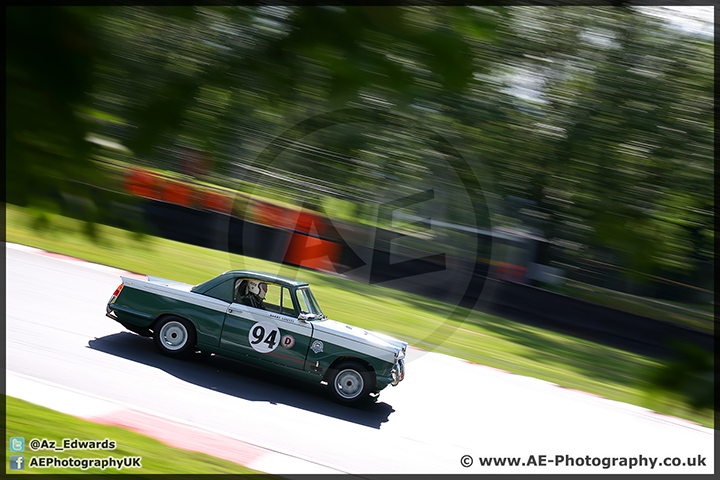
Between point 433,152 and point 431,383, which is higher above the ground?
point 431,383

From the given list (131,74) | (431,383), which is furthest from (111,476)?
(431,383)

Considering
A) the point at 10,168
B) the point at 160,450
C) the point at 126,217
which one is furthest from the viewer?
the point at 160,450

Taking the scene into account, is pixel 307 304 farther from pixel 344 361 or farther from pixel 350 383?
pixel 350 383

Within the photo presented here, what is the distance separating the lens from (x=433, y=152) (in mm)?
2160

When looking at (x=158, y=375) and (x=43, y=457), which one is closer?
(x=43, y=457)

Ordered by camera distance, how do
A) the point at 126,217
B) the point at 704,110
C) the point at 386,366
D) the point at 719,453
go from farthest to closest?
the point at 719,453 < the point at 386,366 < the point at 704,110 < the point at 126,217

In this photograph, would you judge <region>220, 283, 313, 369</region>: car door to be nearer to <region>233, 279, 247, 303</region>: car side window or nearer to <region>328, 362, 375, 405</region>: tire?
<region>233, 279, 247, 303</region>: car side window

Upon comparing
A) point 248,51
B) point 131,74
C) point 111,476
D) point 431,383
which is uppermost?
point 431,383

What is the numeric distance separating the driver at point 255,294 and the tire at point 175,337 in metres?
0.65

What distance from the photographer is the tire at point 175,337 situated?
5.86 meters

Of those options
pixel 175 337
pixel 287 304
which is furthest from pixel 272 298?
pixel 175 337

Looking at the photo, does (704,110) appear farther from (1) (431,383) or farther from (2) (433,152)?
(1) (431,383)

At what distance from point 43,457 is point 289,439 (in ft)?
6.17

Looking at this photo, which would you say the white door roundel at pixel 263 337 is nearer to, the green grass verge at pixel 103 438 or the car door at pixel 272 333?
the car door at pixel 272 333
